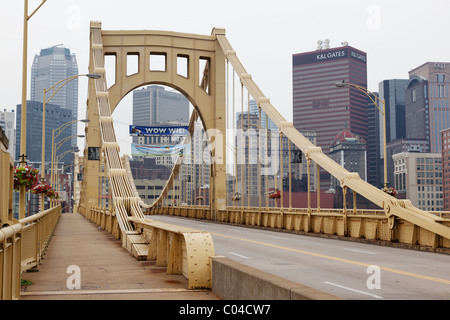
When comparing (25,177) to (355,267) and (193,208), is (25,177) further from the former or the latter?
(193,208)

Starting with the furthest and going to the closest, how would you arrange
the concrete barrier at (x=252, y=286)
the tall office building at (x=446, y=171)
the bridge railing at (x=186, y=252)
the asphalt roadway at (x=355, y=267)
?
the tall office building at (x=446, y=171) → the asphalt roadway at (x=355, y=267) → the bridge railing at (x=186, y=252) → the concrete barrier at (x=252, y=286)

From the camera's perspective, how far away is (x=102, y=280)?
1188cm

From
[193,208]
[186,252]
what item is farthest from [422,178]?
[186,252]

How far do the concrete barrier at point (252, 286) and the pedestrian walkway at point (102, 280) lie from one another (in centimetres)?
36

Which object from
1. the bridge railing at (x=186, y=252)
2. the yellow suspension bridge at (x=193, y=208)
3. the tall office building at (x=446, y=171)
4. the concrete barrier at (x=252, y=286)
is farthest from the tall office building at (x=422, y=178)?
the concrete barrier at (x=252, y=286)

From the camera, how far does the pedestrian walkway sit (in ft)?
31.6

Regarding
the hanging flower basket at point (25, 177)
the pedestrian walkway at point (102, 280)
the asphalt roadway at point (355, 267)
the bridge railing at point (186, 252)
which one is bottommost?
the asphalt roadway at point (355, 267)

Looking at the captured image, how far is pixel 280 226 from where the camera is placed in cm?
3494

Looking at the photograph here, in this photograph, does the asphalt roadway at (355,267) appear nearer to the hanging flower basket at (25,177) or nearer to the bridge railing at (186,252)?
the bridge railing at (186,252)

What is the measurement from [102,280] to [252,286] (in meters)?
5.04

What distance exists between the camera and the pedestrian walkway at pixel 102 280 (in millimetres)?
9625

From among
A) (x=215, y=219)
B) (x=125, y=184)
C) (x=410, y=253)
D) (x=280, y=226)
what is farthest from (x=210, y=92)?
(x=410, y=253)

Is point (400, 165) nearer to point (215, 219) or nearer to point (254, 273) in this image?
point (215, 219)

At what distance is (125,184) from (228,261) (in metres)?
20.5
